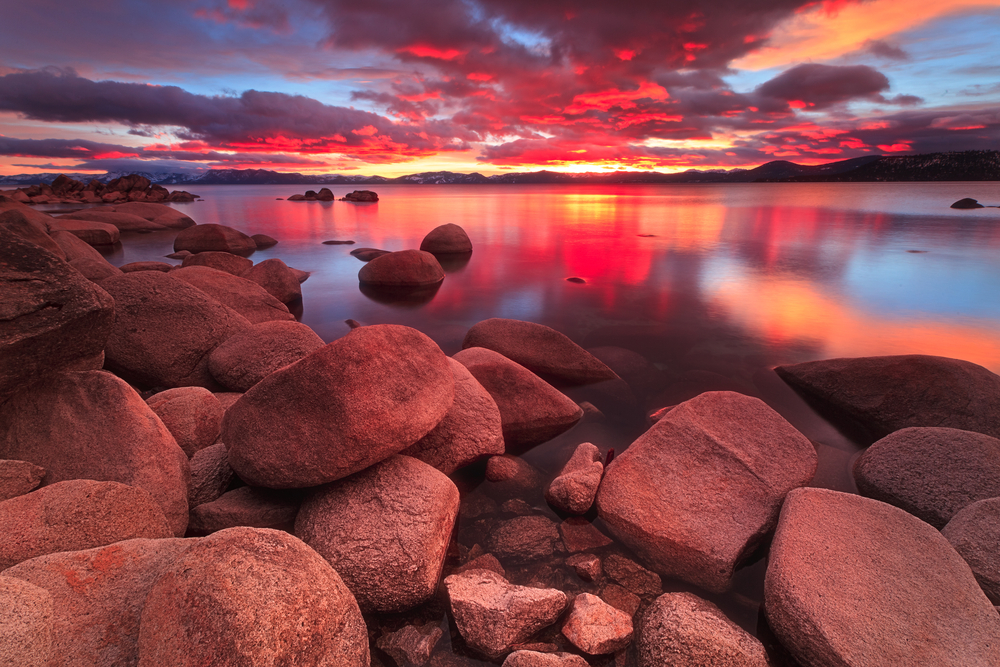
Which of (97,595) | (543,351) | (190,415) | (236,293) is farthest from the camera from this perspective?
(236,293)

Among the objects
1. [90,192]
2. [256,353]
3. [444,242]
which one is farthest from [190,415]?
[90,192]

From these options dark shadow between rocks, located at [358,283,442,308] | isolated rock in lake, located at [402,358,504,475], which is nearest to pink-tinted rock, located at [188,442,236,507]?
isolated rock in lake, located at [402,358,504,475]

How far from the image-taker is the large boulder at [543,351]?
7145mm

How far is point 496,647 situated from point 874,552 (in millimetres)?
2651

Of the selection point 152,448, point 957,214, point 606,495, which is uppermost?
point 957,214

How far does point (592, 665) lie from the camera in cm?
279

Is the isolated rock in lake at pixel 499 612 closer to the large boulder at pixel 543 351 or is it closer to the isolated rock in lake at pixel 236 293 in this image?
the large boulder at pixel 543 351

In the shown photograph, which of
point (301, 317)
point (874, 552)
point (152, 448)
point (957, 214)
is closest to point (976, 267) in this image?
point (874, 552)

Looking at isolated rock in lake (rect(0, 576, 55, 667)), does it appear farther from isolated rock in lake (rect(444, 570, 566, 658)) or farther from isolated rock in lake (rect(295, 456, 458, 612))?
isolated rock in lake (rect(444, 570, 566, 658))

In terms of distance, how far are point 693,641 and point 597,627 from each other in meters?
0.56

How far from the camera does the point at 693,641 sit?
8.78 feet

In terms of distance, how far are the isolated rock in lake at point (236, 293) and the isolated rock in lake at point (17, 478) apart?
477 centimetres

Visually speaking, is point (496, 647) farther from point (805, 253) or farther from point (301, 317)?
point (805, 253)

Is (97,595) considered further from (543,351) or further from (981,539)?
(543,351)
